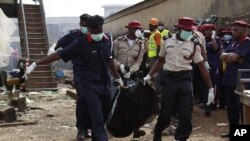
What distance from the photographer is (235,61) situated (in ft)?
21.4

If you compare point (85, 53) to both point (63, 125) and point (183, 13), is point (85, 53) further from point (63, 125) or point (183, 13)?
point (183, 13)

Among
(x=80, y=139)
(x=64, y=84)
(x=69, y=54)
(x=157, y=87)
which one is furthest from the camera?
(x=64, y=84)

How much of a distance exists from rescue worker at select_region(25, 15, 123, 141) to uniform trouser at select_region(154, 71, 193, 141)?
2.68 feet

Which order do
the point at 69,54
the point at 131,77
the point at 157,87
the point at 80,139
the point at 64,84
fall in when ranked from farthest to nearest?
the point at 64,84 → the point at 157,87 → the point at 131,77 → the point at 80,139 → the point at 69,54

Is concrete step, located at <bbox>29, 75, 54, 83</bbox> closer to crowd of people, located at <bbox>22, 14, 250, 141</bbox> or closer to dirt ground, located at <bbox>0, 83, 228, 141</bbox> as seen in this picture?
dirt ground, located at <bbox>0, 83, 228, 141</bbox>

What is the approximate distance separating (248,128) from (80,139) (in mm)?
2936

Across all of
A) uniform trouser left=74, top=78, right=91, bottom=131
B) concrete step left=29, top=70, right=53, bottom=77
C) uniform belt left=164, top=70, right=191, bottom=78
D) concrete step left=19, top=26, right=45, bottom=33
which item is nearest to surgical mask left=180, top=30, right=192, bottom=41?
uniform belt left=164, top=70, right=191, bottom=78

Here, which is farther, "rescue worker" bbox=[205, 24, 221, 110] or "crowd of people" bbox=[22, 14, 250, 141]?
"rescue worker" bbox=[205, 24, 221, 110]

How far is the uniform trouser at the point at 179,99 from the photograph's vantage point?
20.3 ft

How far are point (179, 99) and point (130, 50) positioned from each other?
5.90ft

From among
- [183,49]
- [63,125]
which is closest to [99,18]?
[183,49]

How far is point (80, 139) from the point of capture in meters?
7.06

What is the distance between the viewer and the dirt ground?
746 cm

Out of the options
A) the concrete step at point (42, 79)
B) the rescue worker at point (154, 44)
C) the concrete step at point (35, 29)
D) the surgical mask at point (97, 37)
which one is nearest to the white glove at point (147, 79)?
the surgical mask at point (97, 37)
